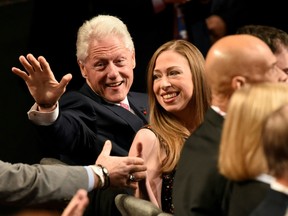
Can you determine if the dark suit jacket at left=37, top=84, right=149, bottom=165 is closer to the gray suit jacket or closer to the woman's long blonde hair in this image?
the woman's long blonde hair

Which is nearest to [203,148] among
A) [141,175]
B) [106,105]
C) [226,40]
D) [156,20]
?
[226,40]

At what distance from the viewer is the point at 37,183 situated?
7.96ft

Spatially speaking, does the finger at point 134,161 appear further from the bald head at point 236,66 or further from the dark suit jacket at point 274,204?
the dark suit jacket at point 274,204

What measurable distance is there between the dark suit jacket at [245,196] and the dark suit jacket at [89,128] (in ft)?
3.80

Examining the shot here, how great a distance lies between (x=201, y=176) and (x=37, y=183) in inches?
22.9

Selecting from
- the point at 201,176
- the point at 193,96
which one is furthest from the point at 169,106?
the point at 201,176

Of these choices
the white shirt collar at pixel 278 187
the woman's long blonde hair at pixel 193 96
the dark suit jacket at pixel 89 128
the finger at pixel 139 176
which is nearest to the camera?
the white shirt collar at pixel 278 187

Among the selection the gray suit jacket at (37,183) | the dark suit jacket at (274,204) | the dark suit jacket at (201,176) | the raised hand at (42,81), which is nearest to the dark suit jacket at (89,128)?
the raised hand at (42,81)

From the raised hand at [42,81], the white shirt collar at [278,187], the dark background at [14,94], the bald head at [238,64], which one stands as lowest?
the dark background at [14,94]

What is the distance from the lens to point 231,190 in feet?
6.80

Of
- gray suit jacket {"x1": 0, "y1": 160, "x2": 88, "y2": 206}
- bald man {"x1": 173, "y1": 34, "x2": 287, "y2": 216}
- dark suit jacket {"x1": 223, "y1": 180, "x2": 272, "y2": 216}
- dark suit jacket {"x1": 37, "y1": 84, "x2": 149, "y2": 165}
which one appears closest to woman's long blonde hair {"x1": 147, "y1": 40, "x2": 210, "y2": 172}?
dark suit jacket {"x1": 37, "y1": 84, "x2": 149, "y2": 165}

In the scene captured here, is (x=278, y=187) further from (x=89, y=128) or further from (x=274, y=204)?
(x=89, y=128)

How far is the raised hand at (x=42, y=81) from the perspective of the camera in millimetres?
2760

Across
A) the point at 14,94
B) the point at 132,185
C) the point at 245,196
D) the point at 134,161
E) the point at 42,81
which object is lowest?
→ the point at 14,94
